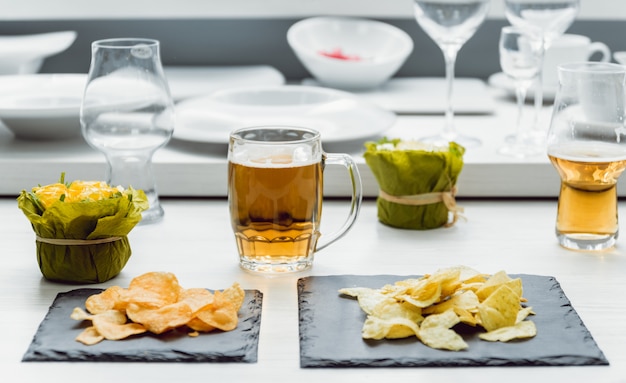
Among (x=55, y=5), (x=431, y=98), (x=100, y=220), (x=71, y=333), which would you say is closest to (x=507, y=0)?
(x=431, y=98)

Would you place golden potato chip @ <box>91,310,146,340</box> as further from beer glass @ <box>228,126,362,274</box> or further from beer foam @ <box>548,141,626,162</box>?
beer foam @ <box>548,141,626,162</box>

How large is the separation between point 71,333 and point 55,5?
138cm

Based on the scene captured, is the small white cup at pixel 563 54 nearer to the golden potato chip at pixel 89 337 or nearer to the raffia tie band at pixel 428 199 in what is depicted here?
the raffia tie band at pixel 428 199

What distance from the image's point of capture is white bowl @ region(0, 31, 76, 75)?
72.4 inches

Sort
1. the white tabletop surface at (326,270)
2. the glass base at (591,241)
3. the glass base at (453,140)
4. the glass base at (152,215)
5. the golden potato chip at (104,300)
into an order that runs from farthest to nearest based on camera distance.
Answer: the glass base at (453,140) < the glass base at (152,215) < the glass base at (591,241) < the golden potato chip at (104,300) < the white tabletop surface at (326,270)

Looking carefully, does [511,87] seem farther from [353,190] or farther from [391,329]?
[391,329]

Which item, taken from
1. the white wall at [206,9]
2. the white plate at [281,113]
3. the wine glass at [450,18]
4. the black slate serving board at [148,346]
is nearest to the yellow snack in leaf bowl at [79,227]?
the black slate serving board at [148,346]

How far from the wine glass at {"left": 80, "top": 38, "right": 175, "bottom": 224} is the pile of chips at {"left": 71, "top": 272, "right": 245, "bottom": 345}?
1.05ft

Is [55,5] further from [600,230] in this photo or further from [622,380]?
[622,380]

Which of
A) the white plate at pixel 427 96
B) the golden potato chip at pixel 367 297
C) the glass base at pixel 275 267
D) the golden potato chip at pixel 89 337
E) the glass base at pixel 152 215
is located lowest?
the white plate at pixel 427 96

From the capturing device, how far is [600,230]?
116 cm

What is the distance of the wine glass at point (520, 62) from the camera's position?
1.47m

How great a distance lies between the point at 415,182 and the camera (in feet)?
3.97

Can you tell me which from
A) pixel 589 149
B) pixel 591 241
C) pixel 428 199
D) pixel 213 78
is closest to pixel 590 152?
pixel 589 149
